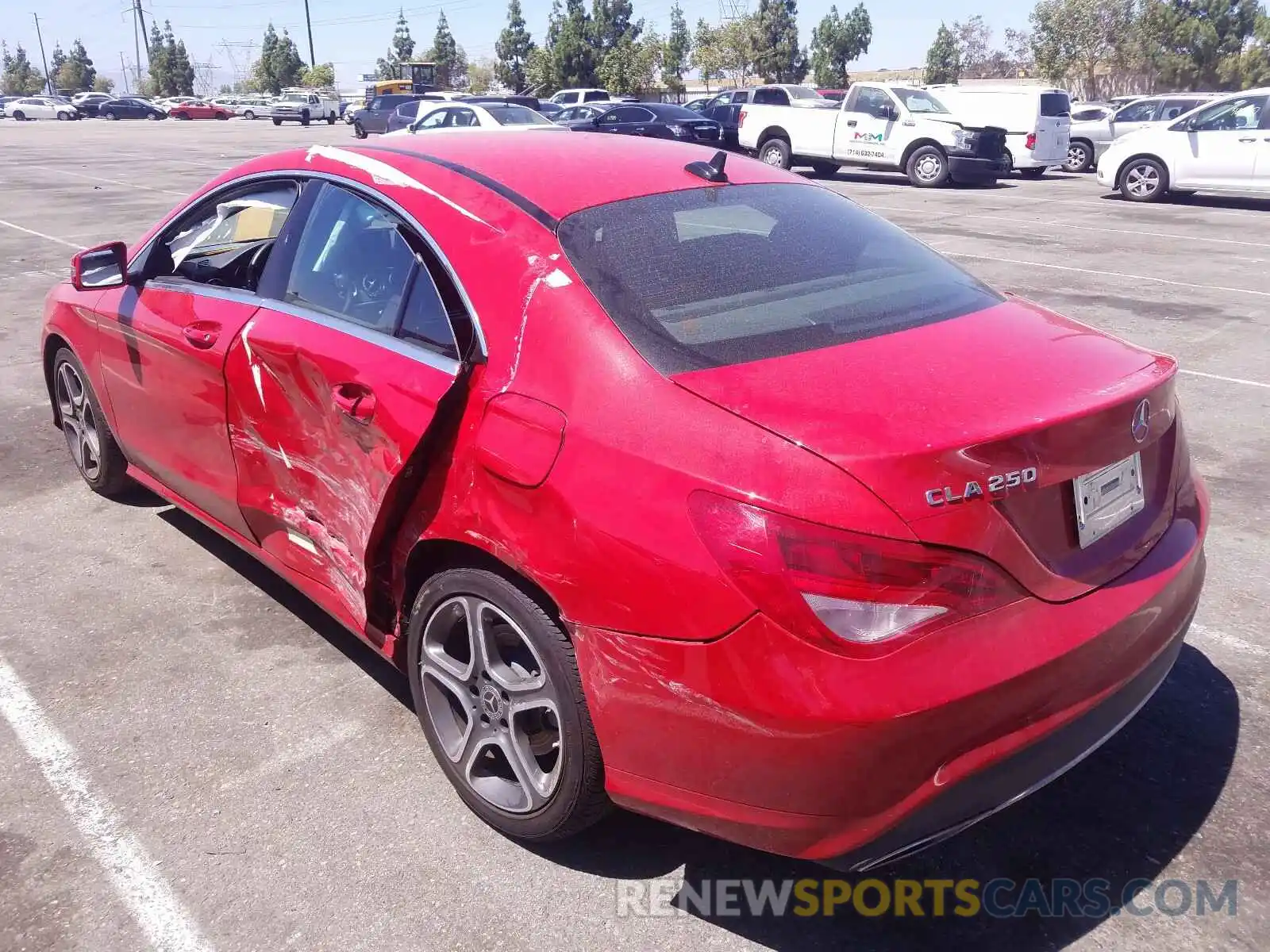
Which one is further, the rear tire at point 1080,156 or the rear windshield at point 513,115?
the rear tire at point 1080,156

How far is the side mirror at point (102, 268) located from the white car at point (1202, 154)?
16.9 metres

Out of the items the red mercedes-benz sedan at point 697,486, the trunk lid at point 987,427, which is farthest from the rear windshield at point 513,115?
the trunk lid at point 987,427

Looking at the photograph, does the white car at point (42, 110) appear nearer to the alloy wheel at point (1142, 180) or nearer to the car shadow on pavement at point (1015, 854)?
the alloy wheel at point (1142, 180)

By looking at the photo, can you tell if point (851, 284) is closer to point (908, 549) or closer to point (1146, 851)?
point (908, 549)

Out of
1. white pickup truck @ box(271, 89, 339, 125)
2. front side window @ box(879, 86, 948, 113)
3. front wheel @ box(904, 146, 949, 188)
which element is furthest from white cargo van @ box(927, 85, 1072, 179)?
white pickup truck @ box(271, 89, 339, 125)

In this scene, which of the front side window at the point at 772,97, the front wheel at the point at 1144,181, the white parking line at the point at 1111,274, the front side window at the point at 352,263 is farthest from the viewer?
the front side window at the point at 772,97

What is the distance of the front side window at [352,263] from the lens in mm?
3016

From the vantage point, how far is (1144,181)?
17.5m

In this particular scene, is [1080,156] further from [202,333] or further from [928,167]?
[202,333]

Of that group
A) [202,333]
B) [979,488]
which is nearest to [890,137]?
[202,333]

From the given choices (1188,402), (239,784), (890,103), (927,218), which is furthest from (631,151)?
(890,103)

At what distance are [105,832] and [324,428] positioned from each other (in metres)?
1.20

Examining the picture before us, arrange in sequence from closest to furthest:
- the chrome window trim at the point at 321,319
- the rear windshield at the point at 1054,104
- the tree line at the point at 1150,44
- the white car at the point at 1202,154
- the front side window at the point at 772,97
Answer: the chrome window trim at the point at 321,319
the white car at the point at 1202,154
the rear windshield at the point at 1054,104
the front side window at the point at 772,97
the tree line at the point at 1150,44

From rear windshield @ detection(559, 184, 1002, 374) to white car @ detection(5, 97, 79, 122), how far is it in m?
73.4
